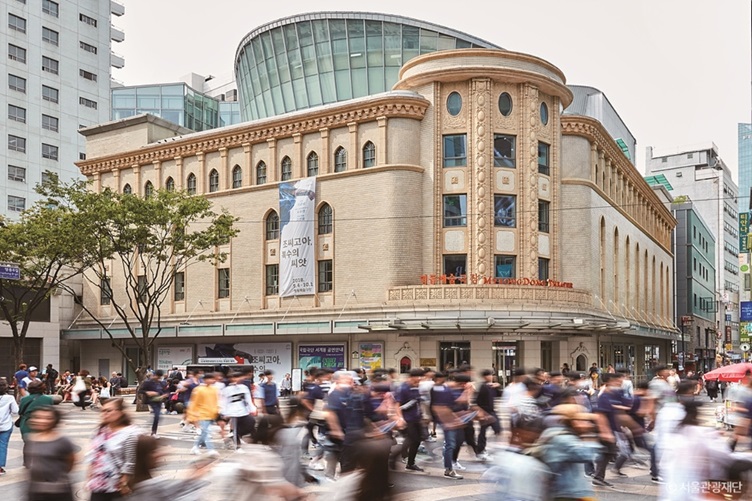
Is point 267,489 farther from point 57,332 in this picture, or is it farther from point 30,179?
Result: point 30,179

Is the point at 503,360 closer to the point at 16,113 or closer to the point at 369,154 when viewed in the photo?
the point at 369,154

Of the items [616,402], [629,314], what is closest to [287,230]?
[629,314]

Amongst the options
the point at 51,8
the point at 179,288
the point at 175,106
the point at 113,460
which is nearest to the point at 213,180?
the point at 179,288

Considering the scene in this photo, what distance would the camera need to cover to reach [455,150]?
40219 millimetres

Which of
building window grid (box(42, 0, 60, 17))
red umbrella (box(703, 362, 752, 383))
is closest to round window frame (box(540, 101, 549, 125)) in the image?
red umbrella (box(703, 362, 752, 383))

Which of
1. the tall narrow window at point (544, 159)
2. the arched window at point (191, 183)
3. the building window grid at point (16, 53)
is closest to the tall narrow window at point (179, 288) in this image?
the arched window at point (191, 183)

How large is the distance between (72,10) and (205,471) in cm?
7626

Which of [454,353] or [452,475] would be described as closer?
[452,475]

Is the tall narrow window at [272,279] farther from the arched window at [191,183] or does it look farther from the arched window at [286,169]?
the arched window at [191,183]

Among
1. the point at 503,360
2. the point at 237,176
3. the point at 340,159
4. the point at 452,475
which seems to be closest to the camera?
the point at 452,475

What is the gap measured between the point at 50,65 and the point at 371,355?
48.0 meters

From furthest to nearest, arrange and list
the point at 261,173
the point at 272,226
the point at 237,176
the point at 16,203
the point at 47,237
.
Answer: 1. the point at 16,203
2. the point at 237,176
3. the point at 261,173
4. the point at 272,226
5. the point at 47,237

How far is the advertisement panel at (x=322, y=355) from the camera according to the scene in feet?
135

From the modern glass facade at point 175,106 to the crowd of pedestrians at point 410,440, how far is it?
253ft
